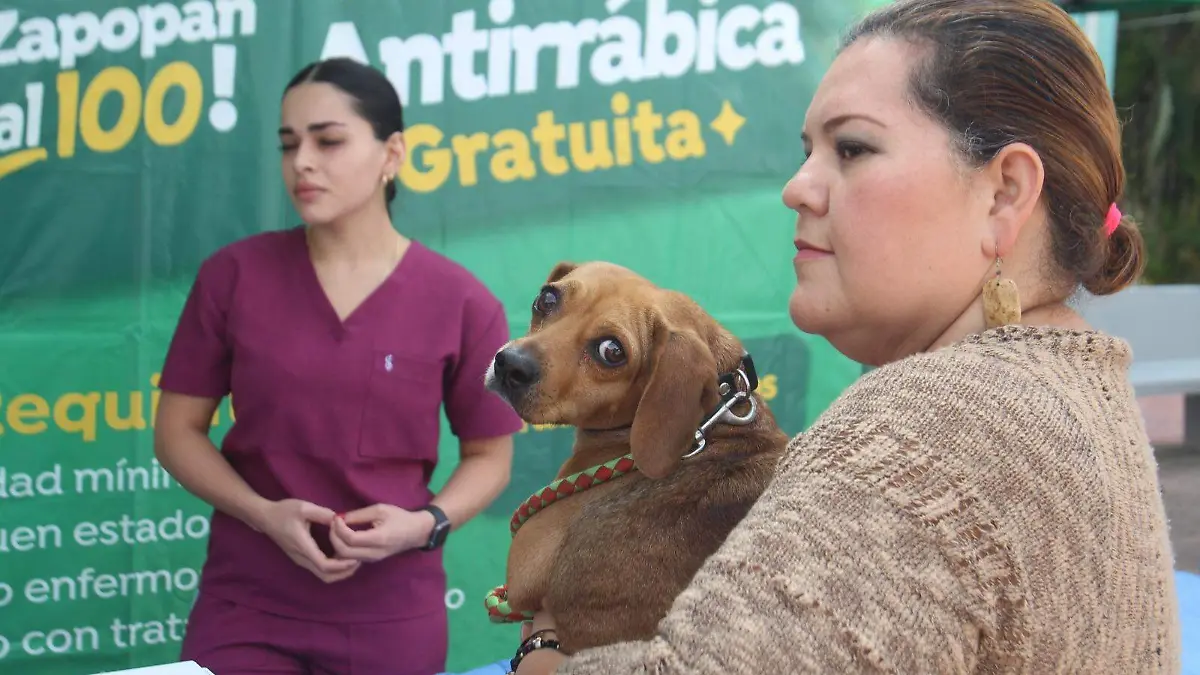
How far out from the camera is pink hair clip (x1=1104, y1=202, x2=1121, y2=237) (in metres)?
1.27

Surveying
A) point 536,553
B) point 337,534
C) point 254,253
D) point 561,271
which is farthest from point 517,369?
point 254,253

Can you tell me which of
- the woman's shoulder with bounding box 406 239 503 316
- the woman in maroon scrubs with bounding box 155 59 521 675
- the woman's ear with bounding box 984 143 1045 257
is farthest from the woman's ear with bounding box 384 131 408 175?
the woman's ear with bounding box 984 143 1045 257

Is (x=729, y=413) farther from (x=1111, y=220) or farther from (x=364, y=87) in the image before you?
(x=364, y=87)

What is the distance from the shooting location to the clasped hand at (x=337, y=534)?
239 centimetres

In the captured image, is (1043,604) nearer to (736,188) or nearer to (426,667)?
(426,667)

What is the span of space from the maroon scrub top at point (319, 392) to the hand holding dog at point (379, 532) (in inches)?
3.5

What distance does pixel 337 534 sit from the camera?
2.39 metres

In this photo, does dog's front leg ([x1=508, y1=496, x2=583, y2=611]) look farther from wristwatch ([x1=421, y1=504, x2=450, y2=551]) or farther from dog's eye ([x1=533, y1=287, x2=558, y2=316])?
wristwatch ([x1=421, y1=504, x2=450, y2=551])

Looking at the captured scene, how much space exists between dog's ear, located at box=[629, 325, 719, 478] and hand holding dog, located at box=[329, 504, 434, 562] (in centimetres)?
115

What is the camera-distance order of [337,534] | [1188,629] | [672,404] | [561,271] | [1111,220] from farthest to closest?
[1188,629] < [337,534] < [561,271] < [672,404] < [1111,220]

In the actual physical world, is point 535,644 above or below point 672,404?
below

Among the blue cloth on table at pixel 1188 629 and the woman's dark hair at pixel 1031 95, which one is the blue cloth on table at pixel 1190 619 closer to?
the blue cloth on table at pixel 1188 629

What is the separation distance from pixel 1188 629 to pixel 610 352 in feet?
5.78

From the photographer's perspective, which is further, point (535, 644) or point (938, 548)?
point (535, 644)
